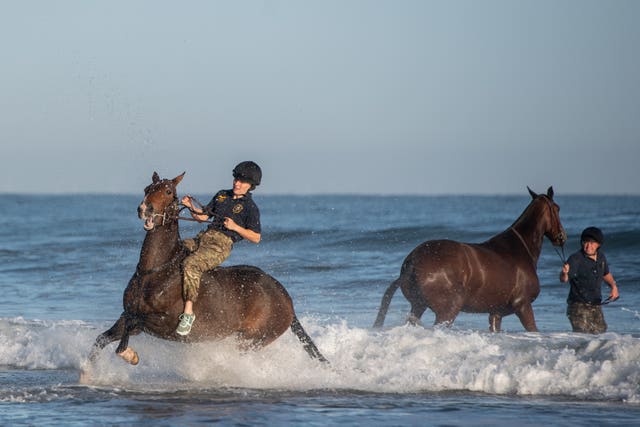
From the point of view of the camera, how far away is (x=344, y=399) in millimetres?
9516

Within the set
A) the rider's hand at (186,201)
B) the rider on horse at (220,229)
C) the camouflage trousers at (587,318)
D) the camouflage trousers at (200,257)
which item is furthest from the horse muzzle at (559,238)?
the rider's hand at (186,201)

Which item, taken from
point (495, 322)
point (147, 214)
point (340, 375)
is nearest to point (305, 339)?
point (340, 375)

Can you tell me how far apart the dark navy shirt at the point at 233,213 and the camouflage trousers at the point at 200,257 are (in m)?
0.11

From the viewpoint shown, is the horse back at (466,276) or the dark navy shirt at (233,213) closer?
the dark navy shirt at (233,213)

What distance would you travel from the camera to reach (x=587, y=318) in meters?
12.7

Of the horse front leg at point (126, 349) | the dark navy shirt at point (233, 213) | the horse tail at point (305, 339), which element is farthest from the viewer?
the horse tail at point (305, 339)

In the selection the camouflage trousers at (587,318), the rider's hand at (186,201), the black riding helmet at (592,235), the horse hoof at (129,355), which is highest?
the rider's hand at (186,201)

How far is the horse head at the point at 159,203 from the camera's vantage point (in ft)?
30.0

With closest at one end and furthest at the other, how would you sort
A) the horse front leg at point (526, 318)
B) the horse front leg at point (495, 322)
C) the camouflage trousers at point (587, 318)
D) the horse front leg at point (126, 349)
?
the horse front leg at point (126, 349) < the camouflage trousers at point (587, 318) < the horse front leg at point (526, 318) < the horse front leg at point (495, 322)

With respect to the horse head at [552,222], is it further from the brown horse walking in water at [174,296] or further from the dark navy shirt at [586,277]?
the brown horse walking in water at [174,296]

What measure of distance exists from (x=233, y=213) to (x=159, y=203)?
3.12ft

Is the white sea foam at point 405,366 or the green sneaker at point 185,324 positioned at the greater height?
the green sneaker at point 185,324

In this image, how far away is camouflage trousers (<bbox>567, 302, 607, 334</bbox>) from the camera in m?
12.7

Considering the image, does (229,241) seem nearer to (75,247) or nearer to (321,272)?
(321,272)
